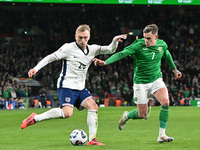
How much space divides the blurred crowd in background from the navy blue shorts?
23974 millimetres

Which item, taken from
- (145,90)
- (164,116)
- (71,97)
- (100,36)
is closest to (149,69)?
(145,90)

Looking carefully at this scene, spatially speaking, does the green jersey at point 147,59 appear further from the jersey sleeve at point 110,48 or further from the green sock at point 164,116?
the jersey sleeve at point 110,48

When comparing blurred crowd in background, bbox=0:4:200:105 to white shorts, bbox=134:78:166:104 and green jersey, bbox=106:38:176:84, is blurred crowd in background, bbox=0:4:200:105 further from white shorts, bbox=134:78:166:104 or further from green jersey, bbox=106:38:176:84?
green jersey, bbox=106:38:176:84

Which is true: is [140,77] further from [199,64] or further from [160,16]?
[160,16]

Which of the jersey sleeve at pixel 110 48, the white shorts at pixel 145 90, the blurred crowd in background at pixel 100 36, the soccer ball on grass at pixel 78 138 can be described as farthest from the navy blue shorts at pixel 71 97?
the blurred crowd in background at pixel 100 36

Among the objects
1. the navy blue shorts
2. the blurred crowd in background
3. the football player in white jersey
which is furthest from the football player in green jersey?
the blurred crowd in background

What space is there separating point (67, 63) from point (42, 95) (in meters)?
21.8

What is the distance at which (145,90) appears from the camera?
9930mm

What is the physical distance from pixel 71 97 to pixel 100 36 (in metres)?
31.1

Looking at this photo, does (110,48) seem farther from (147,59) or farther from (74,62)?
(147,59)

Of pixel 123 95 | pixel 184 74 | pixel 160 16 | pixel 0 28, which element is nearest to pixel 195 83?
pixel 184 74

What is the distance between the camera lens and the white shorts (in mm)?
9727

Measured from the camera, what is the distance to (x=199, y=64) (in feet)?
121

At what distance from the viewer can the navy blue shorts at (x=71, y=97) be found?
28.7 feet
